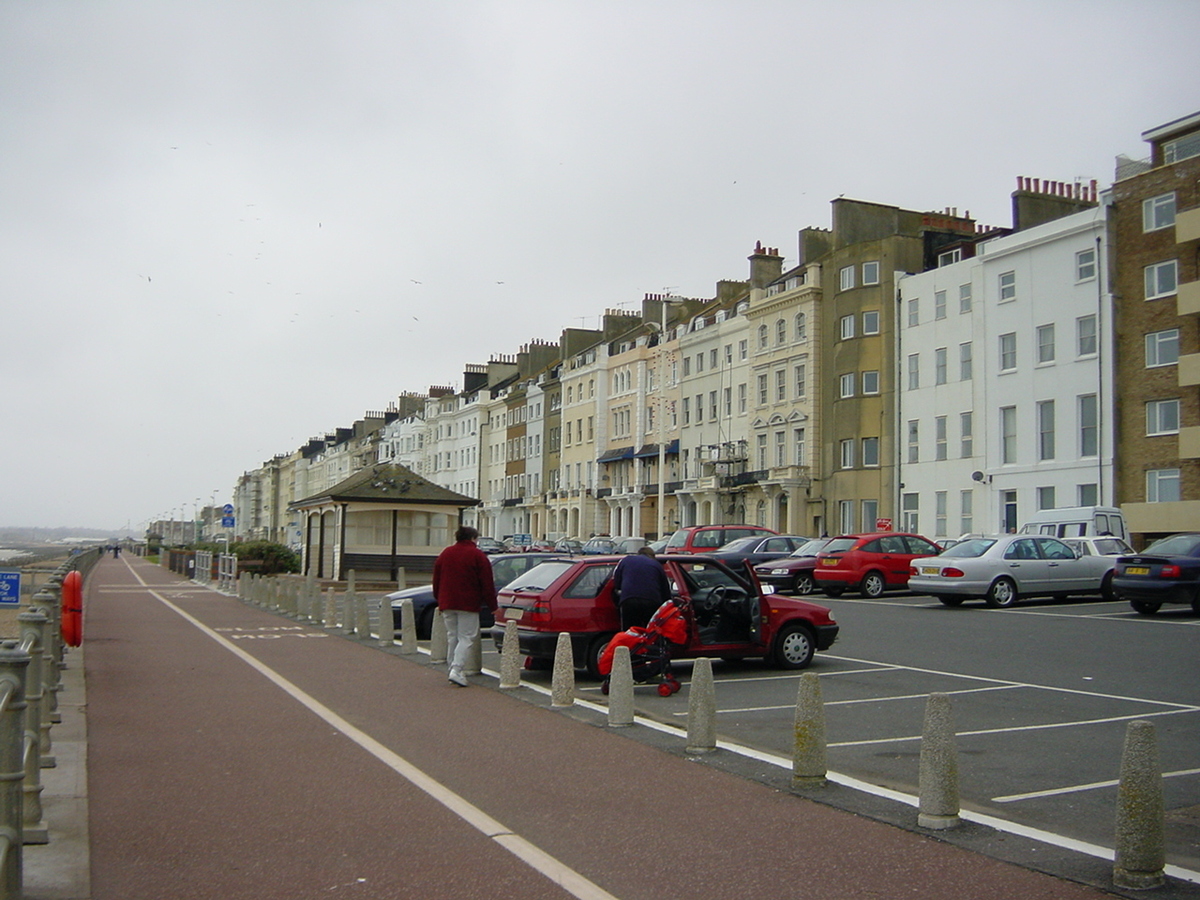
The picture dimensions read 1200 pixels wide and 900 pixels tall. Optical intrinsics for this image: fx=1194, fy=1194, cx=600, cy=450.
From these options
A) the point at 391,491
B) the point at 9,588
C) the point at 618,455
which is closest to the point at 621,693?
the point at 9,588

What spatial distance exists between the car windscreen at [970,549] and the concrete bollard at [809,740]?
19.0 meters

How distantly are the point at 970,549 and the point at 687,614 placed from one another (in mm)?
15089

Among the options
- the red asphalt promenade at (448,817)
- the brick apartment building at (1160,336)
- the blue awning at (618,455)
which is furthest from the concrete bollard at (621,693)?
the blue awning at (618,455)

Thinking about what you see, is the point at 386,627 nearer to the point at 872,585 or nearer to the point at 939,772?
the point at 939,772

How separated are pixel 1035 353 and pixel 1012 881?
41.2m

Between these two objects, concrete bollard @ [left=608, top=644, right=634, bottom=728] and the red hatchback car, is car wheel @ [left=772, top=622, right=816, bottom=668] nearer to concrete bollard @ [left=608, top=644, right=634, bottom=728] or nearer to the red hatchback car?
concrete bollard @ [left=608, top=644, right=634, bottom=728]

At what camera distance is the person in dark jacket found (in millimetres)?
12820

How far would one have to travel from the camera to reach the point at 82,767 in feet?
28.4

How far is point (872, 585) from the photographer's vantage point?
30.3 meters

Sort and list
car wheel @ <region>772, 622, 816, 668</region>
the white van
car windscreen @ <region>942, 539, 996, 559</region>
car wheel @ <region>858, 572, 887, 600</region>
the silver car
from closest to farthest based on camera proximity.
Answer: car wheel @ <region>772, 622, 816, 668</region> < the silver car < car windscreen @ <region>942, 539, 996, 559</region> < car wheel @ <region>858, 572, 887, 600</region> < the white van

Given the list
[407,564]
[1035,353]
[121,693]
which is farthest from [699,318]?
[121,693]

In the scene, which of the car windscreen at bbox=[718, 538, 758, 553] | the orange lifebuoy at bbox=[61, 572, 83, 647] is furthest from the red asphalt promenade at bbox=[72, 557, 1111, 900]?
the car windscreen at bbox=[718, 538, 758, 553]

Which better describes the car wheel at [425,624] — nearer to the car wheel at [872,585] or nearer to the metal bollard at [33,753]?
the metal bollard at [33,753]

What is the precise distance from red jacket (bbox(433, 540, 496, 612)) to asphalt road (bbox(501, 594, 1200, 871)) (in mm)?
2140
